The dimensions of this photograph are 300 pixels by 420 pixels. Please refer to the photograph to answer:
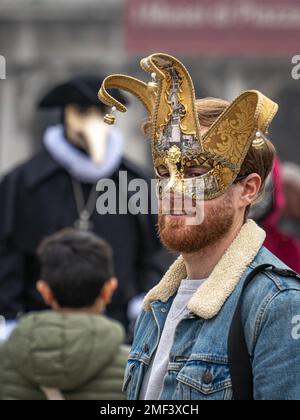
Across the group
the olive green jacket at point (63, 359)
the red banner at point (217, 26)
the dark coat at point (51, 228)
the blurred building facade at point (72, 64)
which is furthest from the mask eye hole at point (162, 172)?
the red banner at point (217, 26)

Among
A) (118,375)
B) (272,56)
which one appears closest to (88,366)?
(118,375)

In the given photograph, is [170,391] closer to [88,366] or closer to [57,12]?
[88,366]

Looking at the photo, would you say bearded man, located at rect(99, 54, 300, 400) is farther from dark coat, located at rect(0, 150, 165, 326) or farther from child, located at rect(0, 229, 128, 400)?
dark coat, located at rect(0, 150, 165, 326)

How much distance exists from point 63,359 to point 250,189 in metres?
1.24

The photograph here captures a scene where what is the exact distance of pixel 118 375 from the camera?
4145 mm

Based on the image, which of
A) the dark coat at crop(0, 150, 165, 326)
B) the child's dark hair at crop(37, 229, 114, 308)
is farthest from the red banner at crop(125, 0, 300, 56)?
the child's dark hair at crop(37, 229, 114, 308)

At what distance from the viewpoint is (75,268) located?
4629 mm

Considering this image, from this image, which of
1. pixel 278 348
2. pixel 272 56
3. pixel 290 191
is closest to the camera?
pixel 278 348

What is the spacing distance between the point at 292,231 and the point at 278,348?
483cm

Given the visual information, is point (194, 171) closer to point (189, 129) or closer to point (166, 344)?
point (189, 129)

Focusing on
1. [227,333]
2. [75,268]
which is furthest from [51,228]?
[227,333]

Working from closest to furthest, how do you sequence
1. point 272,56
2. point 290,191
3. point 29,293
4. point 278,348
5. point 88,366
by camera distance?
1. point 278,348
2. point 88,366
3. point 29,293
4. point 290,191
5. point 272,56

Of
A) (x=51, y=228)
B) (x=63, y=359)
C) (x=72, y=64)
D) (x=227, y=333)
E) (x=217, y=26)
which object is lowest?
(x=63, y=359)

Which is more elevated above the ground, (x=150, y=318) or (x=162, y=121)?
(x=162, y=121)
